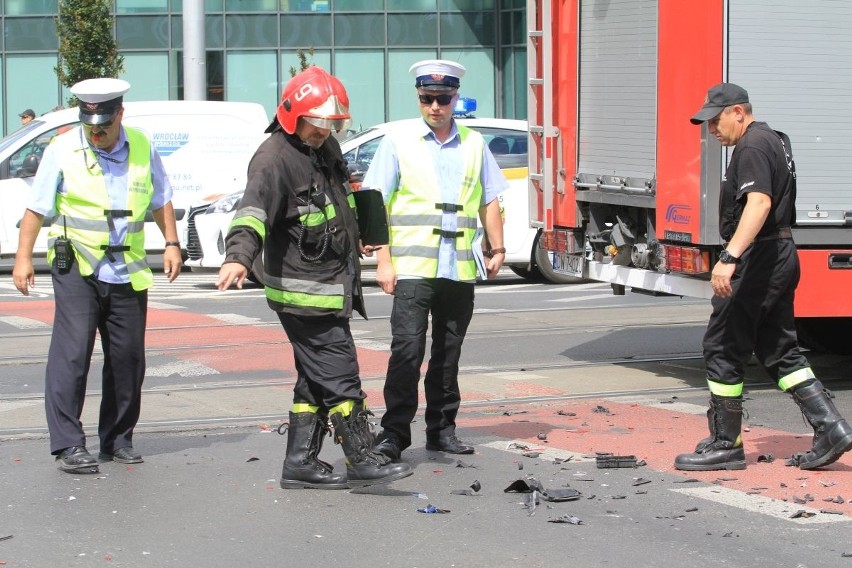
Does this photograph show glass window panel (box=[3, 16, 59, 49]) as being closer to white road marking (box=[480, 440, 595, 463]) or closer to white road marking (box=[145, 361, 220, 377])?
white road marking (box=[145, 361, 220, 377])

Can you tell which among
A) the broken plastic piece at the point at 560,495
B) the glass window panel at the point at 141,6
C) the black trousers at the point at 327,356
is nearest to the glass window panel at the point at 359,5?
the glass window panel at the point at 141,6

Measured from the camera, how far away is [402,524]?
5.85m

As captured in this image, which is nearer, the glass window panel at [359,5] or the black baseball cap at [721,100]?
the black baseball cap at [721,100]

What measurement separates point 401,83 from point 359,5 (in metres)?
1.92

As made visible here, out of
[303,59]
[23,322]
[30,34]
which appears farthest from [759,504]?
[30,34]

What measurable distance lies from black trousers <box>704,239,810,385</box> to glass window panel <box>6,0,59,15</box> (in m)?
26.0

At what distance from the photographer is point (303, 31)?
31.3 metres

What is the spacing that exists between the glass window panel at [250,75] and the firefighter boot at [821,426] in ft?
82.7

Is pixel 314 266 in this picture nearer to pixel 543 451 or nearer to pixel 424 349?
pixel 424 349

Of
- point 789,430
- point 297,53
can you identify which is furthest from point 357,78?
point 789,430

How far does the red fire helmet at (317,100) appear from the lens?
6.20 metres

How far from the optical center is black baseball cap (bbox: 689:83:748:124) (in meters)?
6.71

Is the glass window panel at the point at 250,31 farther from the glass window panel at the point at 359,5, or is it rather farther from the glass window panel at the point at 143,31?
the glass window panel at the point at 359,5

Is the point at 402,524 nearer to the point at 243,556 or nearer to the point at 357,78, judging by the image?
the point at 243,556
